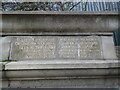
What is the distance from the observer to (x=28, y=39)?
1.79 metres

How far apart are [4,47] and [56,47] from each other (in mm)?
718

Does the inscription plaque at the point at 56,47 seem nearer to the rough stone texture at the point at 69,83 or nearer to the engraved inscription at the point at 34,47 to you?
the engraved inscription at the point at 34,47

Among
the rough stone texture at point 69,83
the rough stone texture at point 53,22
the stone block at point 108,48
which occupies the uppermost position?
the rough stone texture at point 53,22

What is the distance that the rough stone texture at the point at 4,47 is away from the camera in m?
1.72

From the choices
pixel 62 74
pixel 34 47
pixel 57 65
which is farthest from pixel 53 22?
pixel 62 74

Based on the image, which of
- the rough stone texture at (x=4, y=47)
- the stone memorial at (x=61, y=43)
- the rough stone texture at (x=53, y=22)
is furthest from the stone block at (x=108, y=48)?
the rough stone texture at (x=4, y=47)

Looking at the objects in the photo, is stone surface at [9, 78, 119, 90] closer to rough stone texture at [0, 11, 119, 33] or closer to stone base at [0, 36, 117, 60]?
stone base at [0, 36, 117, 60]

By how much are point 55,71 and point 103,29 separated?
3.02 ft

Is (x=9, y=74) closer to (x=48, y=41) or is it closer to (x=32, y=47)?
(x=32, y=47)

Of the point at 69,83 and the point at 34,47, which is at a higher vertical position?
the point at 34,47

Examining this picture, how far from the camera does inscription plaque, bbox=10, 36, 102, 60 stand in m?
1.73

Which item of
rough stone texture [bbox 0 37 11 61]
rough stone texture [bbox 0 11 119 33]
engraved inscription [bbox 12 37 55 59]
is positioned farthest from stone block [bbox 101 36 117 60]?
rough stone texture [bbox 0 37 11 61]

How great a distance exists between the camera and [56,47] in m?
1.76

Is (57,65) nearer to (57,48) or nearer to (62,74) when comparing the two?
(62,74)
